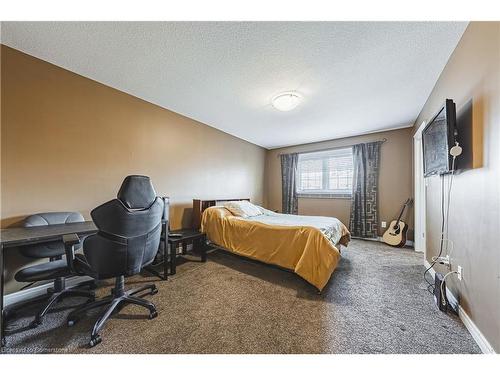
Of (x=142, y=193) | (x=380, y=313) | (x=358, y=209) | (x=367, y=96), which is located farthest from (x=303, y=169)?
(x=142, y=193)

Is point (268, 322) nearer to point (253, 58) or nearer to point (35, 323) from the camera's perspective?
point (35, 323)

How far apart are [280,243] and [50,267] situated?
7.05 feet

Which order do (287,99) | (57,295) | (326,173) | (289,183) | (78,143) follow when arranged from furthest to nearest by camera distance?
(289,183), (326,173), (287,99), (78,143), (57,295)

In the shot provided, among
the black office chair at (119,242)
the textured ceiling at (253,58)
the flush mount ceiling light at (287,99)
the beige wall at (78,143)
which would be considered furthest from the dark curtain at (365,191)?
the black office chair at (119,242)

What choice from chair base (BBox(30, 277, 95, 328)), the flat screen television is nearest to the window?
the flat screen television

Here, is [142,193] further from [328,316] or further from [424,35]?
[424,35]

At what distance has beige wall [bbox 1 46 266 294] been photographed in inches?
70.7

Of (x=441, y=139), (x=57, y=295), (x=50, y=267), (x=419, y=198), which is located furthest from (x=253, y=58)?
Answer: (x=419, y=198)

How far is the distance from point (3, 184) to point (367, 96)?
413 cm

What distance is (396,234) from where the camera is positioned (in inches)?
142

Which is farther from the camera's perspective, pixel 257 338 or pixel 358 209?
pixel 358 209

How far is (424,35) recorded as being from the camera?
1.58m

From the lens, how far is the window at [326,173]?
4.40 meters

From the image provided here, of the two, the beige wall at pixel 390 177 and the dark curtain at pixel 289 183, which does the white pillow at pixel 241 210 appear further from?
the beige wall at pixel 390 177
